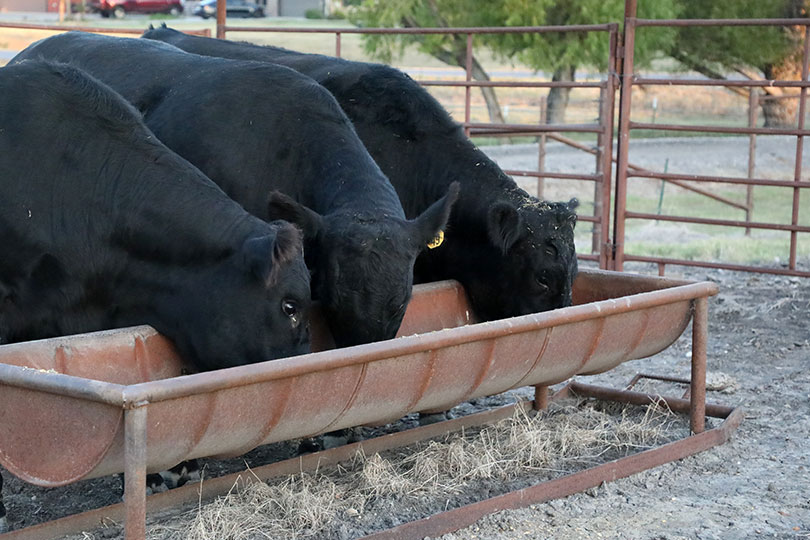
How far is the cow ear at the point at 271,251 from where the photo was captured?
11.9ft

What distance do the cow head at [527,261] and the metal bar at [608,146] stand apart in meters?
3.39

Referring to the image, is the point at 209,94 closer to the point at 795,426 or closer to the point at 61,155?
the point at 61,155

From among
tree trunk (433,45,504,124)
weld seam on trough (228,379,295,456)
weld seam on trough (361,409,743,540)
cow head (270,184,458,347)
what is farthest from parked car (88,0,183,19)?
weld seam on trough (228,379,295,456)

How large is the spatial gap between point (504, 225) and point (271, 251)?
1714 millimetres

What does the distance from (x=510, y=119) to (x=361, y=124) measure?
23.6 m

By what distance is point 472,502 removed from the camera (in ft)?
13.0

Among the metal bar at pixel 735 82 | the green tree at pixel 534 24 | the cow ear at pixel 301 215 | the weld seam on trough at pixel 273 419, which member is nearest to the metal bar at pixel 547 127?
the metal bar at pixel 735 82

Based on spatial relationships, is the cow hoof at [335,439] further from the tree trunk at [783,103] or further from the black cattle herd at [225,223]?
the tree trunk at [783,103]

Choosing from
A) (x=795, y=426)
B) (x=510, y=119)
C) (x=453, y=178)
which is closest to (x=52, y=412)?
(x=453, y=178)

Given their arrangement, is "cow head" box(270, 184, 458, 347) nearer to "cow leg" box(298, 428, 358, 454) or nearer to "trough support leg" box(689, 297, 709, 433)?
"cow leg" box(298, 428, 358, 454)

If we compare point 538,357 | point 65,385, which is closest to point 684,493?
point 538,357

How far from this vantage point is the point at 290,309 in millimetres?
3846

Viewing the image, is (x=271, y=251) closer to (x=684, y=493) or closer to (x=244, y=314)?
(x=244, y=314)

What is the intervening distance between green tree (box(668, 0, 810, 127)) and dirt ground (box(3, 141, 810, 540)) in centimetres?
1692
